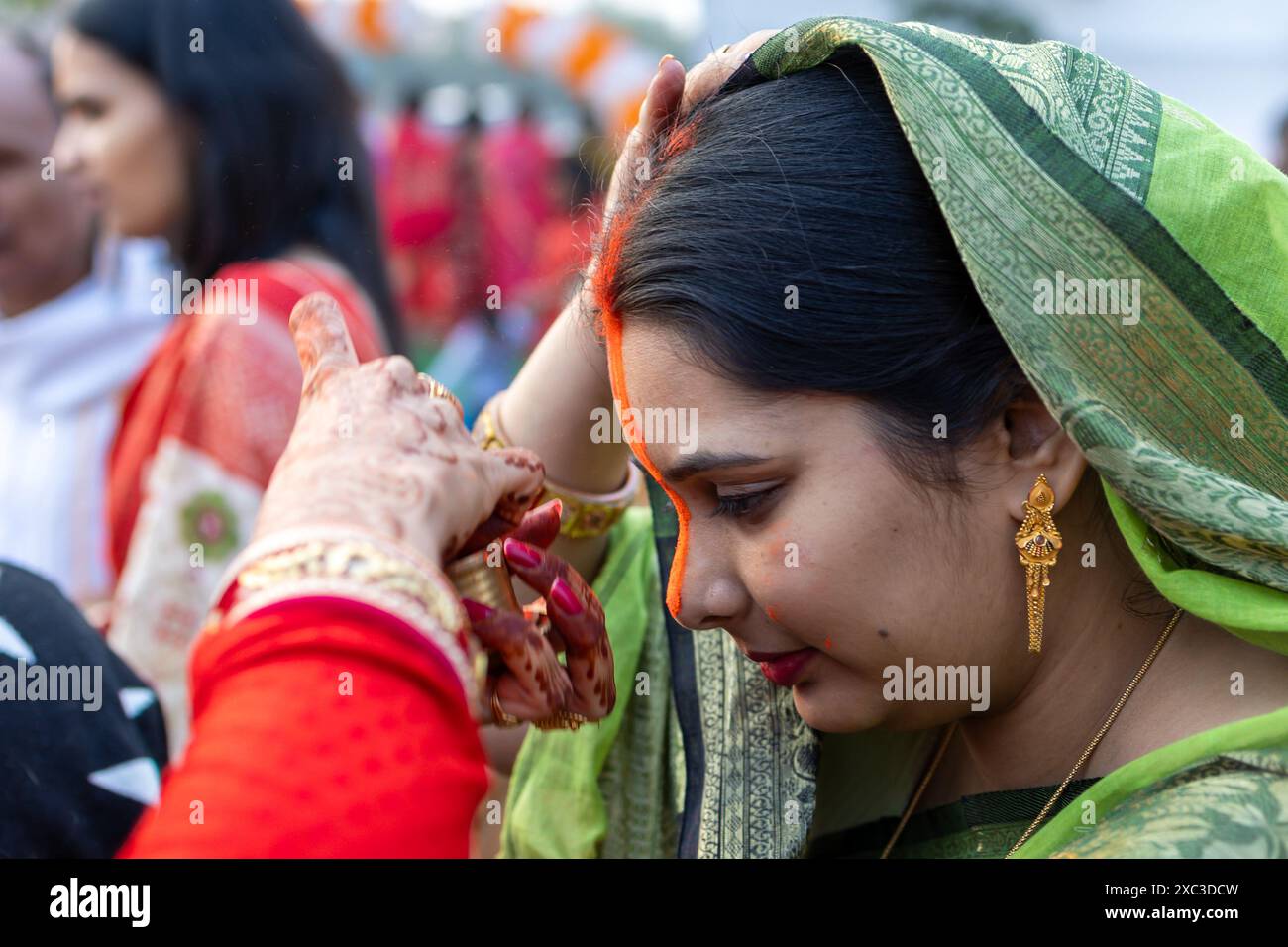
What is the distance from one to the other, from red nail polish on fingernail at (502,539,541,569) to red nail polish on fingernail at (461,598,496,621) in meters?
0.13

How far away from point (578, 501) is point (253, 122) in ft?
4.35

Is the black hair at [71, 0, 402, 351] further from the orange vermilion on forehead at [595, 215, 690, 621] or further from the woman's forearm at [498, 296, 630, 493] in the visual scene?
the orange vermilion on forehead at [595, 215, 690, 621]

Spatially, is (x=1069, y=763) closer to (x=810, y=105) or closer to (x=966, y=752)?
(x=966, y=752)

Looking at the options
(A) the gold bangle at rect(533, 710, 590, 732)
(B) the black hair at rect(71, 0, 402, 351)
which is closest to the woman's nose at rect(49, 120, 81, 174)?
(B) the black hair at rect(71, 0, 402, 351)

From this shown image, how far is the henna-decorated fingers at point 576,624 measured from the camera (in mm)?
1390

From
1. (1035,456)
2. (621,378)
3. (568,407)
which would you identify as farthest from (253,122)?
(1035,456)

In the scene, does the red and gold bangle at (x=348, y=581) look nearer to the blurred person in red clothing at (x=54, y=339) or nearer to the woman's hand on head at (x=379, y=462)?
the woman's hand on head at (x=379, y=462)

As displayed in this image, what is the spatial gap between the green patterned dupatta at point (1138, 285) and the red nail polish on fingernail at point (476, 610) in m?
0.60

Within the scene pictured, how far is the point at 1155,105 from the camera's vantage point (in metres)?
1.47

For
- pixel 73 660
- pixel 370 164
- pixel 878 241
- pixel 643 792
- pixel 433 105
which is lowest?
pixel 643 792

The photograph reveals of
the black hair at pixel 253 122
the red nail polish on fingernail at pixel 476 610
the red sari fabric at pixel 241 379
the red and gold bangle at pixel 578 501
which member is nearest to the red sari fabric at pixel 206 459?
the red sari fabric at pixel 241 379

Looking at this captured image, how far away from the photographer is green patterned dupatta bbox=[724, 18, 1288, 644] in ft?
4.23

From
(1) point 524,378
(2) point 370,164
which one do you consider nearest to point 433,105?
(2) point 370,164

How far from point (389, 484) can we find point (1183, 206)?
907mm
